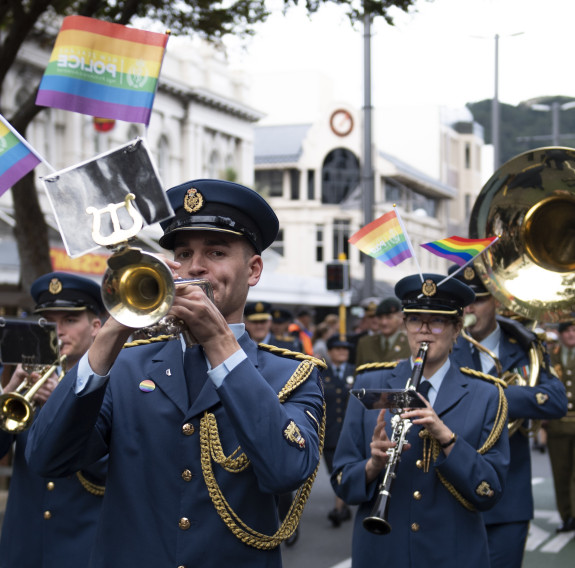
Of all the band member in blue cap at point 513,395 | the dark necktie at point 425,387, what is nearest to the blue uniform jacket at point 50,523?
the dark necktie at point 425,387

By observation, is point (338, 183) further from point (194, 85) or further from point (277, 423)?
point (277, 423)

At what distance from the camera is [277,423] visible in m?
2.85

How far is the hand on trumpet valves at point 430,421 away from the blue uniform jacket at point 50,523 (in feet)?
4.40

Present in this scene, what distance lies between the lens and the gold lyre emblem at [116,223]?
2.56 m

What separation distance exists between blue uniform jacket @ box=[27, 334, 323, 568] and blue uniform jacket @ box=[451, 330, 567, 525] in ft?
10.0

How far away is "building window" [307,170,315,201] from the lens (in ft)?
184

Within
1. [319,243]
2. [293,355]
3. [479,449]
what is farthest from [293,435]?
[319,243]

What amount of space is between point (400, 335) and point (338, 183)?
44994 mm

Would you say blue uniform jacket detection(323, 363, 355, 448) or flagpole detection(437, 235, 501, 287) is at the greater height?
flagpole detection(437, 235, 501, 287)

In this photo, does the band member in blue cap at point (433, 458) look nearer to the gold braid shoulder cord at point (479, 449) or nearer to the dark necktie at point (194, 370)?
the gold braid shoulder cord at point (479, 449)

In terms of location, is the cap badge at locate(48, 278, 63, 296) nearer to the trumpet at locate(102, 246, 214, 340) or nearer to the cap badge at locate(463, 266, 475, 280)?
the trumpet at locate(102, 246, 214, 340)

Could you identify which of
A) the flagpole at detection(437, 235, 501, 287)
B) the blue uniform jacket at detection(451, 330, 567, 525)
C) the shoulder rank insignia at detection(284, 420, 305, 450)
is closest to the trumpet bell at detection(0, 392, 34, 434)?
the shoulder rank insignia at detection(284, 420, 305, 450)

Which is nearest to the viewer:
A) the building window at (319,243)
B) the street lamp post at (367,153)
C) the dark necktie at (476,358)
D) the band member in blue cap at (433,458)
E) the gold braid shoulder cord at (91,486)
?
the gold braid shoulder cord at (91,486)

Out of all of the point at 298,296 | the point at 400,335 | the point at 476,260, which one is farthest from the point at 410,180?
the point at 476,260
